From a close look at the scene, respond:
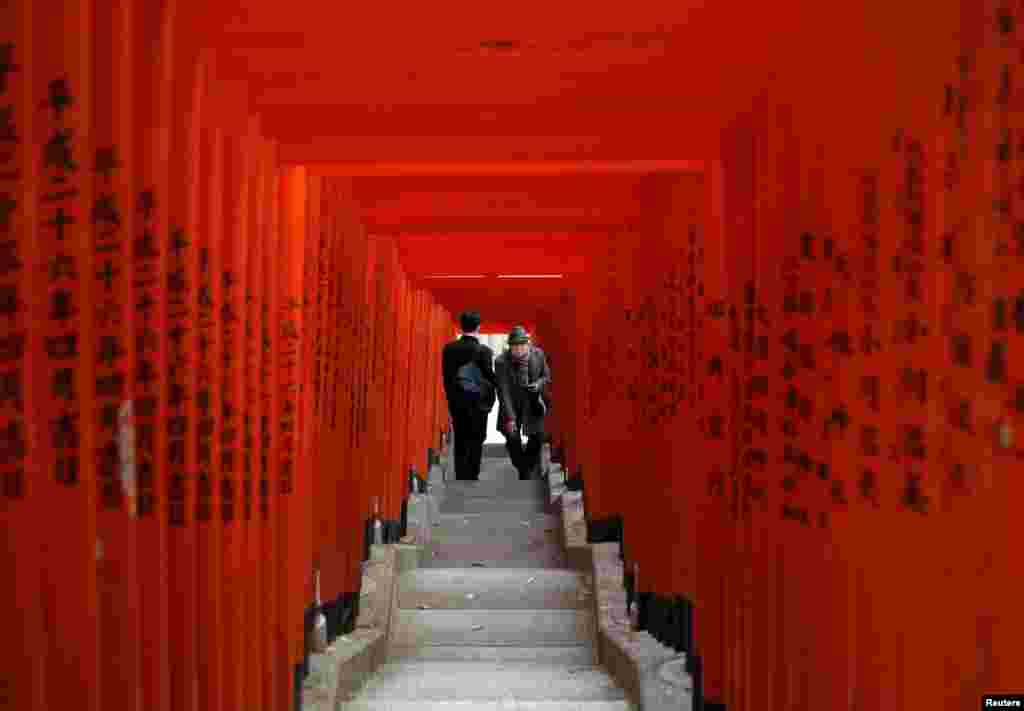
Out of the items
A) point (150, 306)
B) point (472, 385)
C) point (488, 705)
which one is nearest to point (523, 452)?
point (472, 385)

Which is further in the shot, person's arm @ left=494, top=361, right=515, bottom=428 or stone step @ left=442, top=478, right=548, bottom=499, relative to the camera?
stone step @ left=442, top=478, right=548, bottom=499

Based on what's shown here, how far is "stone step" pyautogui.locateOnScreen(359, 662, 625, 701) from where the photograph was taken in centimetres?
989

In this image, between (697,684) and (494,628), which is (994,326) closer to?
(697,684)

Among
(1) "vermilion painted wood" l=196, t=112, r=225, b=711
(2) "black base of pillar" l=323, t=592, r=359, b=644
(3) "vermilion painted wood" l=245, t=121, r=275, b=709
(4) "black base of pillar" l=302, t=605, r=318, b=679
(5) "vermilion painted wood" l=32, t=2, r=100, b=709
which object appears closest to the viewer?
(5) "vermilion painted wood" l=32, t=2, r=100, b=709

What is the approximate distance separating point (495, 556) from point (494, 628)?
7.67ft

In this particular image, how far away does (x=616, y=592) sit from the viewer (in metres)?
11.8

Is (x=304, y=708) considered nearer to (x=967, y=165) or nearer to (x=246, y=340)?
(x=246, y=340)

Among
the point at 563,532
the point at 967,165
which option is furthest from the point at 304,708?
the point at 563,532

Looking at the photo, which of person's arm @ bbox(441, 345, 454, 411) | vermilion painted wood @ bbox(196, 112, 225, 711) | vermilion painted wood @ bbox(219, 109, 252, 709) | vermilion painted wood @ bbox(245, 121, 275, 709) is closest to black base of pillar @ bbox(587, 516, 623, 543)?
person's arm @ bbox(441, 345, 454, 411)

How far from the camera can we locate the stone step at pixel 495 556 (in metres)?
14.2

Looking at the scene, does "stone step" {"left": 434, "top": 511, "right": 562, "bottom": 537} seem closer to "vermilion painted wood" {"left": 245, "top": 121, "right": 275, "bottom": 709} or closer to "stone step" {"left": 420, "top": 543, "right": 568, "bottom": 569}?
"stone step" {"left": 420, "top": 543, "right": 568, "bottom": 569}

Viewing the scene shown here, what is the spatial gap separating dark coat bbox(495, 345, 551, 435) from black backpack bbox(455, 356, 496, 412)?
1.60 ft

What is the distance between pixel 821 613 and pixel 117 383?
7.45 feet

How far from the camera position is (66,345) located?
3.68m
